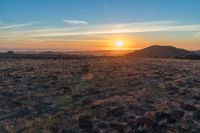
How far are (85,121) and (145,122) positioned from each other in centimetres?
258

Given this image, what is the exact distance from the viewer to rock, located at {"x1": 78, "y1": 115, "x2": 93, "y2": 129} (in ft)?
43.0

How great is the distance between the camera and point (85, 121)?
44.7ft

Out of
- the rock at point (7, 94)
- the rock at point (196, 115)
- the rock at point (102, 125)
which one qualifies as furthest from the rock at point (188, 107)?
the rock at point (7, 94)

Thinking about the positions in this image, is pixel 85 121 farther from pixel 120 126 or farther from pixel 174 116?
pixel 174 116

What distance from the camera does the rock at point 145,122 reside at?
13.0 metres

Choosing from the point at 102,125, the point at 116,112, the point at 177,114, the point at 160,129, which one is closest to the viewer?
the point at 160,129

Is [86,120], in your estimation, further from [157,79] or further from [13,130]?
[157,79]

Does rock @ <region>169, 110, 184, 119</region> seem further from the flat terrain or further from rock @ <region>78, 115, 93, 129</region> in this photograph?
rock @ <region>78, 115, 93, 129</region>

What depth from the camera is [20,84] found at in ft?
74.6

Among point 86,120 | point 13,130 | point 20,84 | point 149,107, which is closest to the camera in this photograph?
point 13,130

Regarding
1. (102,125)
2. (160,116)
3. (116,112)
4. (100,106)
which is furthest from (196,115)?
(100,106)

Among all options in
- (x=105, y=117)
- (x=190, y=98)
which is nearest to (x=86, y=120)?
(x=105, y=117)

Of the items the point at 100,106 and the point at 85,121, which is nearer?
the point at 85,121

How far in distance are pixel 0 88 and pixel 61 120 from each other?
356 inches
